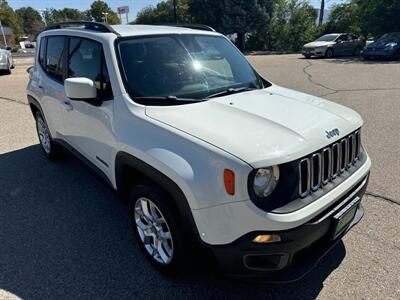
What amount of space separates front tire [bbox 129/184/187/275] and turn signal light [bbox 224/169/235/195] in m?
0.56

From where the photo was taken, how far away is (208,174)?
79.7 inches

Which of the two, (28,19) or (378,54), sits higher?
(28,19)

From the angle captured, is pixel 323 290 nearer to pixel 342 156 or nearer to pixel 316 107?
pixel 342 156

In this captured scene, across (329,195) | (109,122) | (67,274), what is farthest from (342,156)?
(67,274)

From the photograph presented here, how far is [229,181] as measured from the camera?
196 cm

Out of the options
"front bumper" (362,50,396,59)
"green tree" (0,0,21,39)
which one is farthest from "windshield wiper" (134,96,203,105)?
"green tree" (0,0,21,39)

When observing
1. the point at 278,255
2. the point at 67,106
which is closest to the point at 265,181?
the point at 278,255

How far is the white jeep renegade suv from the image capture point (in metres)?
2.02

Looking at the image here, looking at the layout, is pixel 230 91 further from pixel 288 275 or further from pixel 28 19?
pixel 28 19

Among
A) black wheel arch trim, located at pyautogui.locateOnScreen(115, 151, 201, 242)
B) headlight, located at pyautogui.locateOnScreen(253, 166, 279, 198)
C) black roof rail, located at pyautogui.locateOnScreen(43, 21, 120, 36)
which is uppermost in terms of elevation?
black roof rail, located at pyautogui.locateOnScreen(43, 21, 120, 36)

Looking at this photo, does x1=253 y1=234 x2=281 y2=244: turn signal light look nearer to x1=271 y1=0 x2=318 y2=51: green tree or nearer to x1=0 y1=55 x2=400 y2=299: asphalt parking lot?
x1=0 y1=55 x2=400 y2=299: asphalt parking lot

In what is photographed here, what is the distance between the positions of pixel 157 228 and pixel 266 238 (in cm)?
98

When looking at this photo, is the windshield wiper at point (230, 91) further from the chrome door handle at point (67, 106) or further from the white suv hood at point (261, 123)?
the chrome door handle at point (67, 106)

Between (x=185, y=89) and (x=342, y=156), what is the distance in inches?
54.3
